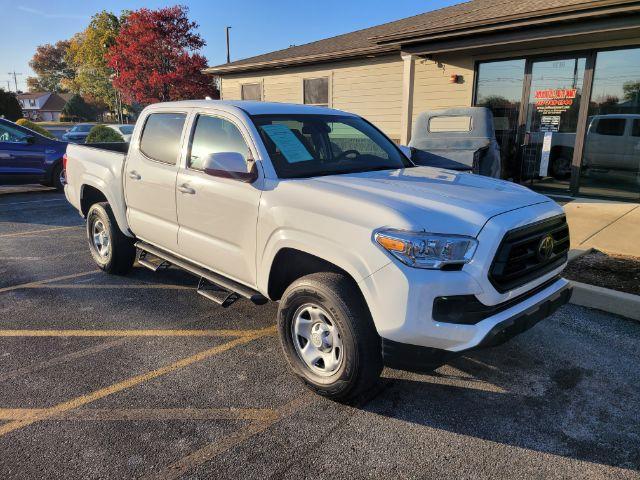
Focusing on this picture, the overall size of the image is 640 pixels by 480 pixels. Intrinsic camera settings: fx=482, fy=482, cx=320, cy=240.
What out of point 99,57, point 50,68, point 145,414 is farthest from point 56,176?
point 50,68

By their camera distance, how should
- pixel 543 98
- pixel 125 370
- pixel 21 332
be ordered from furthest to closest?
pixel 543 98 < pixel 21 332 < pixel 125 370

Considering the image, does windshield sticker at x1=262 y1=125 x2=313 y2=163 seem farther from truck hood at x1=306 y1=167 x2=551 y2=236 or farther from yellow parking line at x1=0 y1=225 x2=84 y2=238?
yellow parking line at x1=0 y1=225 x2=84 y2=238

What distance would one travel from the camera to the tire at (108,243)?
5.11m

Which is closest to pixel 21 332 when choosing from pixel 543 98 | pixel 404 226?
pixel 404 226

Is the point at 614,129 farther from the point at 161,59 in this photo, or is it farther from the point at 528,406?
the point at 161,59

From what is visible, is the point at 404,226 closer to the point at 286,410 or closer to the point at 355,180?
the point at 355,180

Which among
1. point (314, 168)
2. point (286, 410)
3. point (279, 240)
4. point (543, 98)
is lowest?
point (286, 410)

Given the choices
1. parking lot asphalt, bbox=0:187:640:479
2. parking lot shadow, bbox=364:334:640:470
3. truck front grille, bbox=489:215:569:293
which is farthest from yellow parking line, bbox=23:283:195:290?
truck front grille, bbox=489:215:569:293

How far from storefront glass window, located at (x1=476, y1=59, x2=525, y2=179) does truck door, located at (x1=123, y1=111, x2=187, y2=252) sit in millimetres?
7610

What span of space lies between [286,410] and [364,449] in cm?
57

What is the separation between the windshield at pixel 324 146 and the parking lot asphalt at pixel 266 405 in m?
1.43

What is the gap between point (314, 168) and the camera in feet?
11.6

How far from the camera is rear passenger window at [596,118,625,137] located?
861cm

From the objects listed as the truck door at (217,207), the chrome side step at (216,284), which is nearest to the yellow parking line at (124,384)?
the chrome side step at (216,284)
